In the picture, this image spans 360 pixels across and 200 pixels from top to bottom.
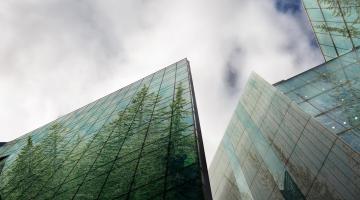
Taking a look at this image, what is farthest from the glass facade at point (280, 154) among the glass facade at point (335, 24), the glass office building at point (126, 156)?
the glass office building at point (126, 156)

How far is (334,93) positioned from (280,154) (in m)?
4.50

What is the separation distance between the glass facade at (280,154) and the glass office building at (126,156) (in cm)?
577

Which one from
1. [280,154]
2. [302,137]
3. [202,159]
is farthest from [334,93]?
[202,159]

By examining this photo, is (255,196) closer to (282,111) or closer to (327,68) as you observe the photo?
(282,111)

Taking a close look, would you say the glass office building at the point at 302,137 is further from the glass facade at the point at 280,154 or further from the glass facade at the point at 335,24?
the glass facade at the point at 335,24

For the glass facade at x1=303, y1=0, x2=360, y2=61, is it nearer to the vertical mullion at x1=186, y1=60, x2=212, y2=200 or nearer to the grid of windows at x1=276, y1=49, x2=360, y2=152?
the grid of windows at x1=276, y1=49, x2=360, y2=152

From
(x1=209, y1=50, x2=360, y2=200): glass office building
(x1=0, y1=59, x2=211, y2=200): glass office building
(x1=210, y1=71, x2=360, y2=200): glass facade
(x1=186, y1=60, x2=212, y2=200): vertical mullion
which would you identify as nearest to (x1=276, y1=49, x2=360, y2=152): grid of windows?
(x1=209, y1=50, x2=360, y2=200): glass office building

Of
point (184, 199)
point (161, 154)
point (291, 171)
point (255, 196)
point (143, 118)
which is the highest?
point (143, 118)

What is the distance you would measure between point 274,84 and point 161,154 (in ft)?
47.3

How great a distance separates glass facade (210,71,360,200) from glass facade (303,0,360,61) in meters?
4.51

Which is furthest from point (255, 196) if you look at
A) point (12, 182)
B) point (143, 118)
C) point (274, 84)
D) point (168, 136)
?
point (12, 182)

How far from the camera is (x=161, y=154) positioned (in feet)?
33.3

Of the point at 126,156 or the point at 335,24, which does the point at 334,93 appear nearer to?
the point at 335,24

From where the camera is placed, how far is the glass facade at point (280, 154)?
41.4ft
